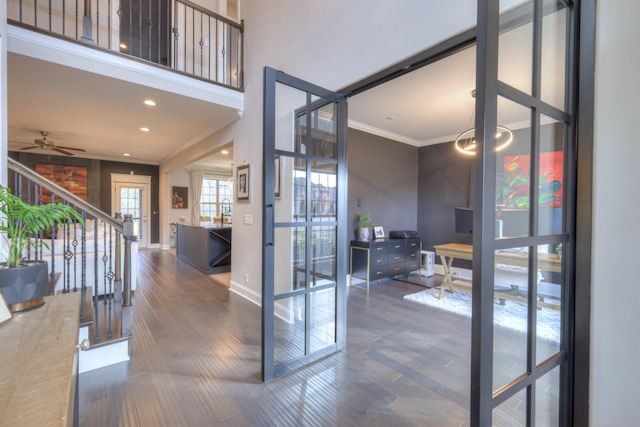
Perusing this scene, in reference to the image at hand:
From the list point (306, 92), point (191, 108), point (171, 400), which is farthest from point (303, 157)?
point (191, 108)

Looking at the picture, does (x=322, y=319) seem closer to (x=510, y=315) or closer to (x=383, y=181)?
(x=510, y=315)

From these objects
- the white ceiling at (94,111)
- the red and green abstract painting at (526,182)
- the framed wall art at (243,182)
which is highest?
the white ceiling at (94,111)

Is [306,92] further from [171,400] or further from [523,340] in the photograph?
[171,400]

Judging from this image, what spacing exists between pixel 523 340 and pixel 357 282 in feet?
12.0

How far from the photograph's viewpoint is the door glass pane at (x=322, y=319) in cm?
230

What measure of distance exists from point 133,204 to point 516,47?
384 inches

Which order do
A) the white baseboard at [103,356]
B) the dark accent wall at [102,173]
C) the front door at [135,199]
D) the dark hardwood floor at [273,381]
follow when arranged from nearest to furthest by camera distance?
the dark hardwood floor at [273,381]
the white baseboard at [103,356]
the dark accent wall at [102,173]
the front door at [135,199]

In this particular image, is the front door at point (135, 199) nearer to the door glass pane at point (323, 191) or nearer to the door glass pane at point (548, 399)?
the door glass pane at point (323, 191)

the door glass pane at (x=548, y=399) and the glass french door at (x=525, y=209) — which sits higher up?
the glass french door at (x=525, y=209)

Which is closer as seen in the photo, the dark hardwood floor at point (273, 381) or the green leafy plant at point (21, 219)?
the green leafy plant at point (21, 219)

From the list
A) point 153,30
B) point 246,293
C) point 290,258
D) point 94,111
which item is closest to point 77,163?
point 94,111

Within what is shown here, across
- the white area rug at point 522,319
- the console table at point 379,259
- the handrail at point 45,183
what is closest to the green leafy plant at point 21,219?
the handrail at point 45,183

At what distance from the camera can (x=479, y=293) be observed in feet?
2.86

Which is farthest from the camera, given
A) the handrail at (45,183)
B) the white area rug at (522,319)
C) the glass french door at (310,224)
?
the glass french door at (310,224)
